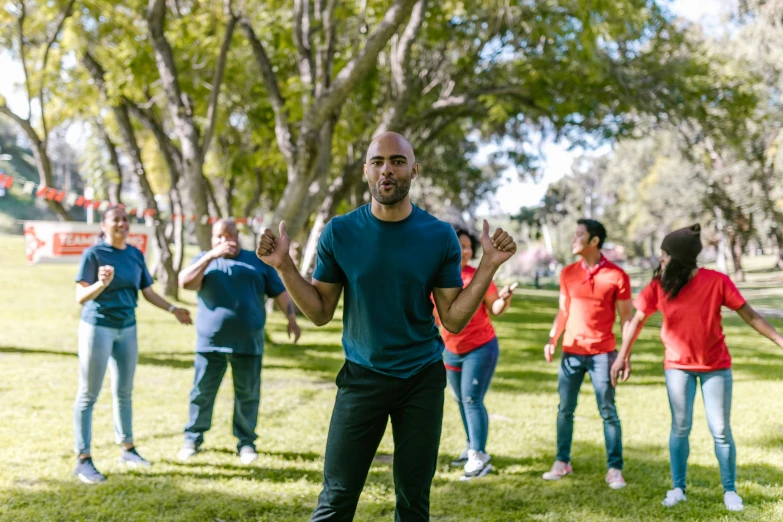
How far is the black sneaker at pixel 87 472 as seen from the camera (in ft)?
16.5

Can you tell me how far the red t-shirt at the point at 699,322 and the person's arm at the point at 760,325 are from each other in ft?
0.23

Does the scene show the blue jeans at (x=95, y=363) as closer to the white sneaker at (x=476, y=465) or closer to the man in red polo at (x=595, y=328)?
the white sneaker at (x=476, y=465)

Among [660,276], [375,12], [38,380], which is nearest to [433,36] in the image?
[375,12]

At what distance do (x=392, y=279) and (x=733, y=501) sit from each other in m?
3.28

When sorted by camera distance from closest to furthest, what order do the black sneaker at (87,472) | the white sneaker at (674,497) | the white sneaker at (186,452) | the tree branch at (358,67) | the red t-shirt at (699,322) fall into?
the red t-shirt at (699,322) < the white sneaker at (674,497) < the black sneaker at (87,472) < the white sneaker at (186,452) < the tree branch at (358,67)

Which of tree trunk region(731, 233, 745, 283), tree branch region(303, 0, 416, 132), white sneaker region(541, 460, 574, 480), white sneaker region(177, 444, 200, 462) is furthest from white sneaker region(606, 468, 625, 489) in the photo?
tree trunk region(731, 233, 745, 283)

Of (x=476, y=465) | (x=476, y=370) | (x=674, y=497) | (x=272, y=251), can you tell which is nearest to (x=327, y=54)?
(x=476, y=370)

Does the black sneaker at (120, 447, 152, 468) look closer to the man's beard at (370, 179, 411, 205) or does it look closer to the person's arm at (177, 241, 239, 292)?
the person's arm at (177, 241, 239, 292)

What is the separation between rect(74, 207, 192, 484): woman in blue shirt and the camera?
5.03 metres

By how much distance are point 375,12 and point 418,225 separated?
36.4 feet

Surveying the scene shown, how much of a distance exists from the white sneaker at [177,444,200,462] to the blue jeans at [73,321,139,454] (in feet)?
2.48

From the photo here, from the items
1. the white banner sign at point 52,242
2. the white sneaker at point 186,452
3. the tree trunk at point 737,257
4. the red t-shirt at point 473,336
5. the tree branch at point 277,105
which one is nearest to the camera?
the red t-shirt at point 473,336

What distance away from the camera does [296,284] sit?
3.08 meters

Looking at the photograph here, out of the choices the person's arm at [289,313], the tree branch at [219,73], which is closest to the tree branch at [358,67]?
the tree branch at [219,73]
